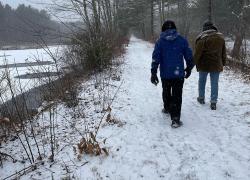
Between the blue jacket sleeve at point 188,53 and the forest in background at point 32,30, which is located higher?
the forest in background at point 32,30

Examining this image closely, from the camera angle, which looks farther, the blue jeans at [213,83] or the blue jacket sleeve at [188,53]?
the blue jeans at [213,83]

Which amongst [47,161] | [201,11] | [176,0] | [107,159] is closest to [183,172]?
[107,159]

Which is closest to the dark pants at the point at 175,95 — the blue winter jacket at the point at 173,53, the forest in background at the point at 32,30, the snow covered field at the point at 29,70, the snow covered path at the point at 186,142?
the blue winter jacket at the point at 173,53

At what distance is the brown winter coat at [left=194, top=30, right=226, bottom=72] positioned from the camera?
7.25 m

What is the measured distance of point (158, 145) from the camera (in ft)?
18.0

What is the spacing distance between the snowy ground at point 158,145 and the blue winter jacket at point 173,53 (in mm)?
1081

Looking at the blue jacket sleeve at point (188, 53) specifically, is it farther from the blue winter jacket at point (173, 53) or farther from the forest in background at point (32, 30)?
the forest in background at point (32, 30)

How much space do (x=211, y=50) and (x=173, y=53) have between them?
1.49 metres

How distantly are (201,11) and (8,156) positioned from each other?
36974mm

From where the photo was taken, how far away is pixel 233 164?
4.62m

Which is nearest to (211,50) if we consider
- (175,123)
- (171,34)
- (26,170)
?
(171,34)

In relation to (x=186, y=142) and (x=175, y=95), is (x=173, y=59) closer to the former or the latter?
(x=175, y=95)

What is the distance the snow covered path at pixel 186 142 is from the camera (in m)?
4.54

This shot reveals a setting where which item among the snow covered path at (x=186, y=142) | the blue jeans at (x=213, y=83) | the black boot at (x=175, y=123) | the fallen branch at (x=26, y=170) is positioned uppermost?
the blue jeans at (x=213, y=83)
